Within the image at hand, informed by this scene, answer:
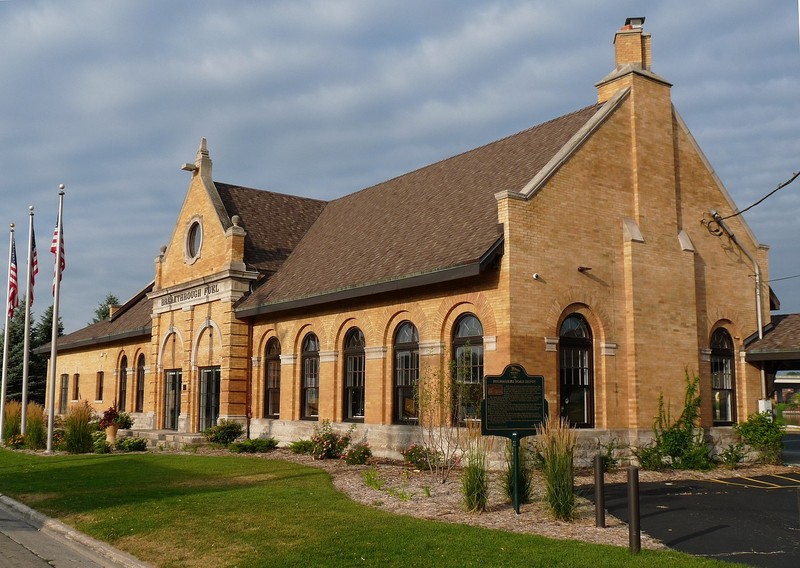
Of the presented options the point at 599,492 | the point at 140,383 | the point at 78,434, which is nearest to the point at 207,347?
the point at 78,434

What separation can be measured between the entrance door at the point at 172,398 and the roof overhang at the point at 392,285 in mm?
5825

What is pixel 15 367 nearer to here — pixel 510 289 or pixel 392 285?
pixel 392 285

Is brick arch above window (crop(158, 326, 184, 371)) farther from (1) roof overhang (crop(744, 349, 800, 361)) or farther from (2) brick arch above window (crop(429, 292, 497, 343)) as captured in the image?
(1) roof overhang (crop(744, 349, 800, 361))

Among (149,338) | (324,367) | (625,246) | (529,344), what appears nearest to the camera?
(529,344)

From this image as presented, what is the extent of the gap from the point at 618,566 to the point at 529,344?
920 cm

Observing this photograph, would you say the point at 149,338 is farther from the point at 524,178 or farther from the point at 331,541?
the point at 331,541

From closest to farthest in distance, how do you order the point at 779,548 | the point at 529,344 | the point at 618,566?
the point at 618,566 → the point at 779,548 → the point at 529,344

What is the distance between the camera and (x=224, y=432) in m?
25.1

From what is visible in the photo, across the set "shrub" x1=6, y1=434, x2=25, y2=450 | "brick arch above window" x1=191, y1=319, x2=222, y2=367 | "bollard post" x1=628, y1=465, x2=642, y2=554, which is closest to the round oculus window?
"brick arch above window" x1=191, y1=319, x2=222, y2=367

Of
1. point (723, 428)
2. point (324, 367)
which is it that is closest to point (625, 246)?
point (723, 428)

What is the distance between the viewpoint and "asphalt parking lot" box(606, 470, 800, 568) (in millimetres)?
9758

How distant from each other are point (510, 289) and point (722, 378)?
8.00 m

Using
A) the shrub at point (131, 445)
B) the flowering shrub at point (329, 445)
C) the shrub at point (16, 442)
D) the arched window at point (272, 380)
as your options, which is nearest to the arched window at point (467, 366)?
the flowering shrub at point (329, 445)

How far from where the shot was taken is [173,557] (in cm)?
924
